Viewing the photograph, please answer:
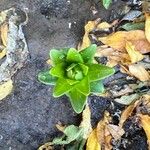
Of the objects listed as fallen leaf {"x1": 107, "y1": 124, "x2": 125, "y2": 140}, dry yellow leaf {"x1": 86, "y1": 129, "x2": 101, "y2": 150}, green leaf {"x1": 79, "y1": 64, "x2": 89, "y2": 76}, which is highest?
green leaf {"x1": 79, "y1": 64, "x2": 89, "y2": 76}

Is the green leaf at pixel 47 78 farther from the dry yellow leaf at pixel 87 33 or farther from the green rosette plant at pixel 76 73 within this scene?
the dry yellow leaf at pixel 87 33

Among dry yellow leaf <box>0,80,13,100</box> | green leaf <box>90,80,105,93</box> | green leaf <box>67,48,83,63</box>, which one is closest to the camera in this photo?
green leaf <box>67,48,83,63</box>

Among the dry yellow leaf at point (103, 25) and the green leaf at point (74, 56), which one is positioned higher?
the green leaf at point (74, 56)

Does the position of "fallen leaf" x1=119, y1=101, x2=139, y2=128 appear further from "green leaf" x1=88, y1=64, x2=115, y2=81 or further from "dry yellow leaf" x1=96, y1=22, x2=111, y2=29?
"dry yellow leaf" x1=96, y1=22, x2=111, y2=29

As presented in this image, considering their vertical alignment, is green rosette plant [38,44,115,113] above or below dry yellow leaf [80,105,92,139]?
above

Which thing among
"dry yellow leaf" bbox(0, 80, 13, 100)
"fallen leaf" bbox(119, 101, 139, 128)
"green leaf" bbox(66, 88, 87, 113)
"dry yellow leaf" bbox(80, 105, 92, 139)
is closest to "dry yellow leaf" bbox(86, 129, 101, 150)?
"dry yellow leaf" bbox(80, 105, 92, 139)

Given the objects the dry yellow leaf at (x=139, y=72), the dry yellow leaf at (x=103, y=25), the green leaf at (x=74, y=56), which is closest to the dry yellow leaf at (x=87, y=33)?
the dry yellow leaf at (x=103, y=25)

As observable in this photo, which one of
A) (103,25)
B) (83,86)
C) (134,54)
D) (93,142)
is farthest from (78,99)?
(103,25)

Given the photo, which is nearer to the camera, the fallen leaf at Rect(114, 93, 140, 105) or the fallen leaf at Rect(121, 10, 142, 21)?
the fallen leaf at Rect(114, 93, 140, 105)

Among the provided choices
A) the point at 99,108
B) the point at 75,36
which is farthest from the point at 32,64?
the point at 99,108
